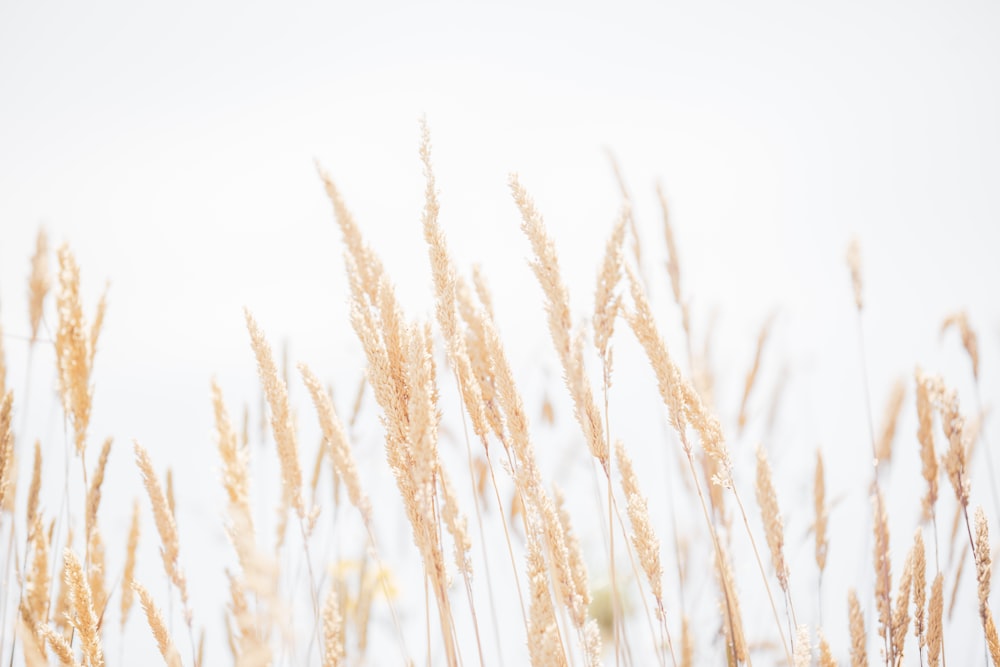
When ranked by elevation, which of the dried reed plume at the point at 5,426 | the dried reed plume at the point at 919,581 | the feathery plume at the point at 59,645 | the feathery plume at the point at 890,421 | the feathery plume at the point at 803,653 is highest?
the dried reed plume at the point at 5,426

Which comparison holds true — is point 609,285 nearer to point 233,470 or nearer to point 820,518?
point 233,470

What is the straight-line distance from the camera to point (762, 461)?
1232 millimetres

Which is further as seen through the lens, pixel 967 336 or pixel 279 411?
pixel 967 336

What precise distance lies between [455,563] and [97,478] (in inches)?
31.0

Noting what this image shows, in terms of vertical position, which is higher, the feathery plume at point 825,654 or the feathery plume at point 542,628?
the feathery plume at point 542,628

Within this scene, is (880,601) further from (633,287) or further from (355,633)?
(355,633)

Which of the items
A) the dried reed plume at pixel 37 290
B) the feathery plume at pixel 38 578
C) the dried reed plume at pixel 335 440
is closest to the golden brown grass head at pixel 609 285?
the dried reed plume at pixel 335 440

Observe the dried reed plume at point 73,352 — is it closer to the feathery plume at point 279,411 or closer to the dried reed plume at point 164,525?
the dried reed plume at point 164,525

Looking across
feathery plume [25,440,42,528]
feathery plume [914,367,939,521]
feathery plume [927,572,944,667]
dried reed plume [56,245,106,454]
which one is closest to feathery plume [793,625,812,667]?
feathery plume [927,572,944,667]

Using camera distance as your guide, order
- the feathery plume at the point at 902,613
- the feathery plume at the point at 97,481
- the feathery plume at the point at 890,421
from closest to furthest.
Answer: the feathery plume at the point at 902,613, the feathery plume at the point at 97,481, the feathery plume at the point at 890,421

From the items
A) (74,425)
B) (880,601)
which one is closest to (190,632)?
(74,425)

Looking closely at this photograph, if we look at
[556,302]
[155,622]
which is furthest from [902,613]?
[155,622]

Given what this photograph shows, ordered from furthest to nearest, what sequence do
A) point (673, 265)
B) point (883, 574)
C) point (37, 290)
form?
point (673, 265), point (37, 290), point (883, 574)

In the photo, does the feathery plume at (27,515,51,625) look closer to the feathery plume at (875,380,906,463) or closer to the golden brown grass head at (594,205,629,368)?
the golden brown grass head at (594,205,629,368)
